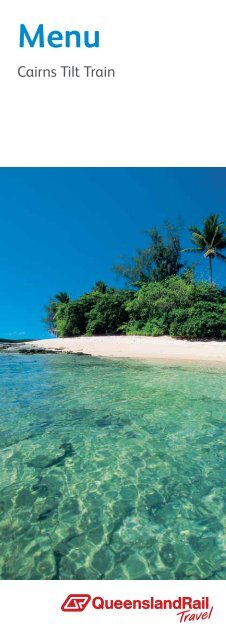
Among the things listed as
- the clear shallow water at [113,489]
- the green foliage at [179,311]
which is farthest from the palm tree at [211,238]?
the clear shallow water at [113,489]

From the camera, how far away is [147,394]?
31.0 feet

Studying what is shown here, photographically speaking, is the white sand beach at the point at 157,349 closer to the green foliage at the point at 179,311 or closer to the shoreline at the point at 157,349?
the shoreline at the point at 157,349

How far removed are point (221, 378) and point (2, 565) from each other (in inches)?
403

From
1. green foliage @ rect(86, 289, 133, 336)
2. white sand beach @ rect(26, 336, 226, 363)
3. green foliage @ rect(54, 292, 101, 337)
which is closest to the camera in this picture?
white sand beach @ rect(26, 336, 226, 363)

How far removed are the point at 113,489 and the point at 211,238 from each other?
35.8 metres

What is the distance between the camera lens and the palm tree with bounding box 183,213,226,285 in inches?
1388
